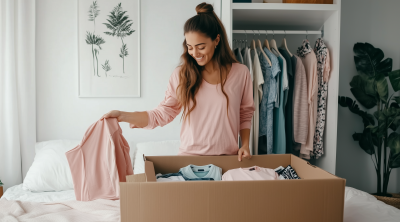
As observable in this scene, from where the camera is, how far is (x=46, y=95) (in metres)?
2.59

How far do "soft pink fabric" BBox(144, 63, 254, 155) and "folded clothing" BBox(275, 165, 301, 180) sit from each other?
10.8 inches

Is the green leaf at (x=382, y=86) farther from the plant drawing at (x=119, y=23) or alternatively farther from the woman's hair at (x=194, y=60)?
the plant drawing at (x=119, y=23)

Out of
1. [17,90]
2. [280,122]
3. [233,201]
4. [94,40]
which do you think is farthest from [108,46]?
[233,201]

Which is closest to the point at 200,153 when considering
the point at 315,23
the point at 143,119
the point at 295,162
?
the point at 143,119

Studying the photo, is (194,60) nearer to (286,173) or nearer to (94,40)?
(286,173)

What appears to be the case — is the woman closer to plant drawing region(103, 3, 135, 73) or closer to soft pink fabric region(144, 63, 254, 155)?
soft pink fabric region(144, 63, 254, 155)

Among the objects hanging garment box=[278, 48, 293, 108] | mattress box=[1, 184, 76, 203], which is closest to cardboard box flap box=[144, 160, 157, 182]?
mattress box=[1, 184, 76, 203]

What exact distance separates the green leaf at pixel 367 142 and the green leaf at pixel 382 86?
0.34 metres

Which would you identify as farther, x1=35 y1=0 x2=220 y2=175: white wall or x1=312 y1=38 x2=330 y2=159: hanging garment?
x1=35 y1=0 x2=220 y2=175: white wall

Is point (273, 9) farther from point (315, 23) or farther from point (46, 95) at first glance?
point (46, 95)

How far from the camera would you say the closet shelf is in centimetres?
210

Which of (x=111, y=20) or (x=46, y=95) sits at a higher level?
(x=111, y=20)

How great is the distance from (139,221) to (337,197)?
0.45 metres

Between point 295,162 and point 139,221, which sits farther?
point 295,162
